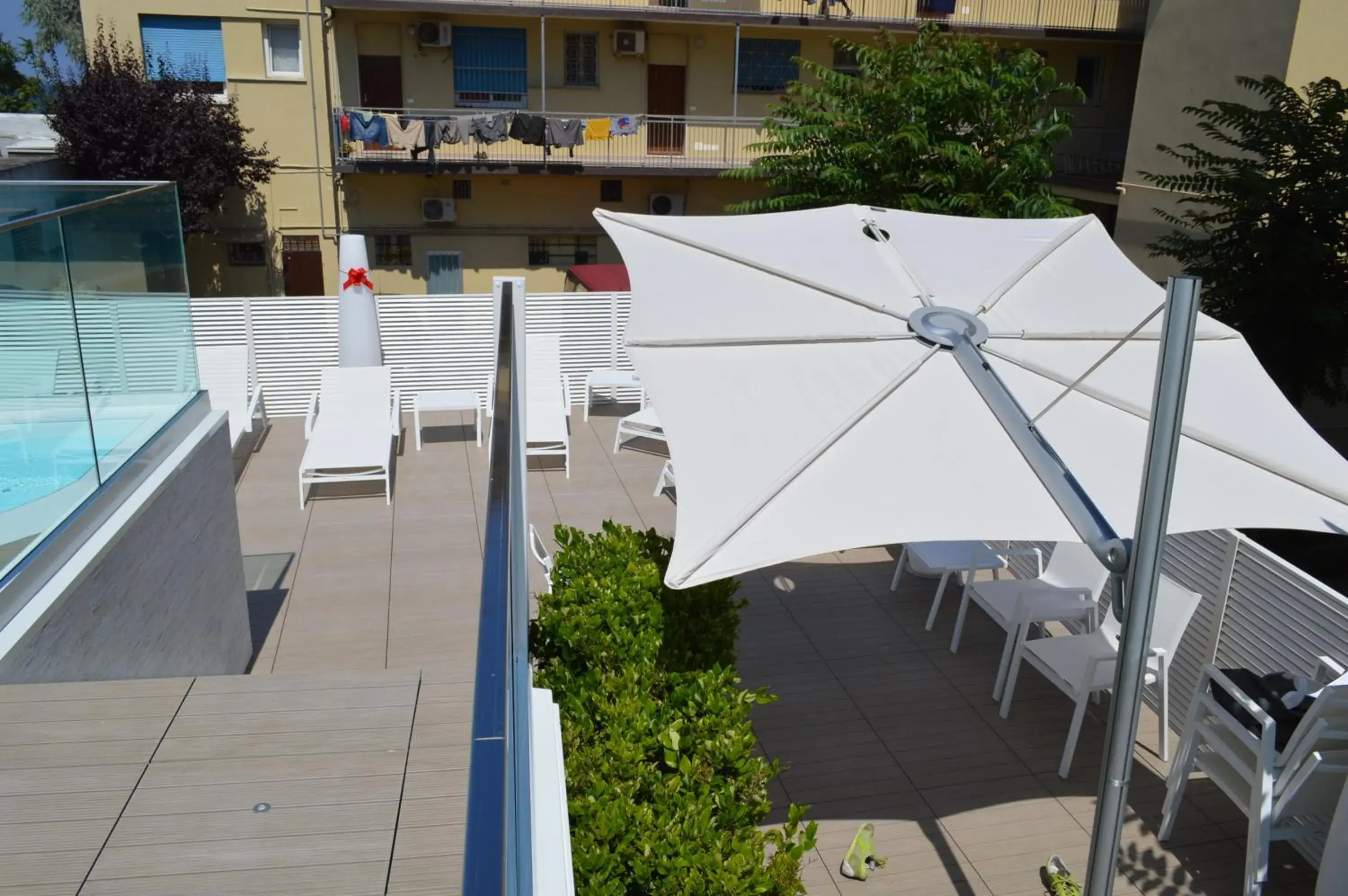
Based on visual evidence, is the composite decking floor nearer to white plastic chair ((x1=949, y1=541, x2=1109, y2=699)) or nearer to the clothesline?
white plastic chair ((x1=949, y1=541, x2=1109, y2=699))

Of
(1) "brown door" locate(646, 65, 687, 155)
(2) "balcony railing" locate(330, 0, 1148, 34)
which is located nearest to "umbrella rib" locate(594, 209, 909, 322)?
(2) "balcony railing" locate(330, 0, 1148, 34)

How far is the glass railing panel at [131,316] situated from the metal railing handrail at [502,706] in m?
3.28

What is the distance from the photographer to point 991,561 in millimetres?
7391

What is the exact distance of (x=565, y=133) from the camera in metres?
20.8

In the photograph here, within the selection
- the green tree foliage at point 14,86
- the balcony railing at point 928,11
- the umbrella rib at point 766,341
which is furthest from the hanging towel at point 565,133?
the green tree foliage at point 14,86

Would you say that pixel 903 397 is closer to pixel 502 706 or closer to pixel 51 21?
pixel 502 706

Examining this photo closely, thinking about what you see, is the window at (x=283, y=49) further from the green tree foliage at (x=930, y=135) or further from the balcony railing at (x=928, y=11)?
the green tree foliage at (x=930, y=135)

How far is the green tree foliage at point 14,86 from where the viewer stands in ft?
145

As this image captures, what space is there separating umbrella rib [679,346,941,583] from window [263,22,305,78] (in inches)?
781

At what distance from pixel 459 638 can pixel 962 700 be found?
355cm

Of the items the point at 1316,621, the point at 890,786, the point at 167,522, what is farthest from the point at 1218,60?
the point at 167,522

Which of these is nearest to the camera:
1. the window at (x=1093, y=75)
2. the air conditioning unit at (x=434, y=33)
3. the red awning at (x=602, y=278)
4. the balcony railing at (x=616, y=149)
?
the red awning at (x=602, y=278)

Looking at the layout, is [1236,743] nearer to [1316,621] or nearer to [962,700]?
[1316,621]

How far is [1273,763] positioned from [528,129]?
1816cm
